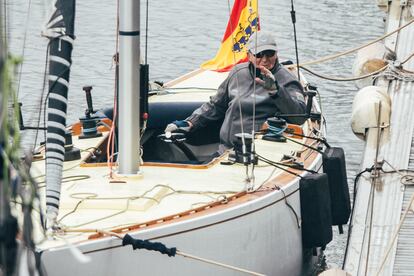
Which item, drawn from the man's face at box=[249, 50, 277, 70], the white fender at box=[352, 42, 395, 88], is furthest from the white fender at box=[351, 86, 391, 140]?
the white fender at box=[352, 42, 395, 88]

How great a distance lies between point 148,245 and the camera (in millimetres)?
6652

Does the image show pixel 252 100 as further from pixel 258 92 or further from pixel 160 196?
pixel 160 196

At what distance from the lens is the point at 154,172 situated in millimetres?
8039

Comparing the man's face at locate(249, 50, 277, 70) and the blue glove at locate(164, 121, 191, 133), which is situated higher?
the man's face at locate(249, 50, 277, 70)

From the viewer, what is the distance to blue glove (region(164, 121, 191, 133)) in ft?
31.2

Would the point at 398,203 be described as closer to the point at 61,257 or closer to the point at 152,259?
the point at 152,259

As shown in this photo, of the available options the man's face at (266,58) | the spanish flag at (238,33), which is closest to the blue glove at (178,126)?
the man's face at (266,58)

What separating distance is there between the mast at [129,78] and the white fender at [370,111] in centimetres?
340

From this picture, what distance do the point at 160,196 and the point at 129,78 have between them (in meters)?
0.85

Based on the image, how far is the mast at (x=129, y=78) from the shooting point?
288 inches

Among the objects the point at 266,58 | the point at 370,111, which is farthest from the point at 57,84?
the point at 370,111

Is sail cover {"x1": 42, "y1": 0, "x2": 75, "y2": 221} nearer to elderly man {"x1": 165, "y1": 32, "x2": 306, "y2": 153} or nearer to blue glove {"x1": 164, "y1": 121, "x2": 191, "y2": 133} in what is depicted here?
elderly man {"x1": 165, "y1": 32, "x2": 306, "y2": 153}

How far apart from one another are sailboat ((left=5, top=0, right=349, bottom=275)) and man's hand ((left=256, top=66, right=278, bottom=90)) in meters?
0.31

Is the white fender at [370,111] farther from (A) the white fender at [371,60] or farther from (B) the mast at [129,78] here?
(B) the mast at [129,78]
